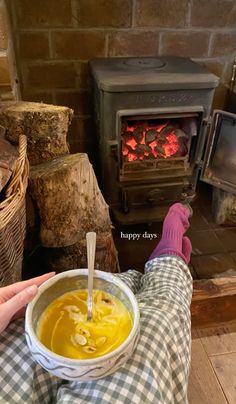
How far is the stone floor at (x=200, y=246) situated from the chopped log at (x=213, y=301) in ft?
0.63

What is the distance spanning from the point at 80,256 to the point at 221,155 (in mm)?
835

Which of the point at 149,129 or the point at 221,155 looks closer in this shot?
the point at 149,129

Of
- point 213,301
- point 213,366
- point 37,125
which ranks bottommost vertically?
point 213,366

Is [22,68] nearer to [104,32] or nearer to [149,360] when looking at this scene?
[104,32]

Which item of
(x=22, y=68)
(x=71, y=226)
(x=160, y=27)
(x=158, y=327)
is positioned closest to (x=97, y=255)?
(x=71, y=226)

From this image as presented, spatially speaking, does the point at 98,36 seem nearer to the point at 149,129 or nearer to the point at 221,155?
the point at 149,129

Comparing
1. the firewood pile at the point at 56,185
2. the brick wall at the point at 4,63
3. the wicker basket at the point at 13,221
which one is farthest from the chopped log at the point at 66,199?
the brick wall at the point at 4,63

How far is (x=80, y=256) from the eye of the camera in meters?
1.02

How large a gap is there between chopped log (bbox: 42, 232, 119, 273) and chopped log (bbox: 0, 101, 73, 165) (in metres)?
0.29

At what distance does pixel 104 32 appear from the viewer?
1394 millimetres

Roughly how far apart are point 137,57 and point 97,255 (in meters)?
0.91

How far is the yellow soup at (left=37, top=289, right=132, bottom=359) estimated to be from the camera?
0.49m

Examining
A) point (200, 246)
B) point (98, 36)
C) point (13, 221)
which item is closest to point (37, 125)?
point (13, 221)

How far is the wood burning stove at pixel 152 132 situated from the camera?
121 cm
